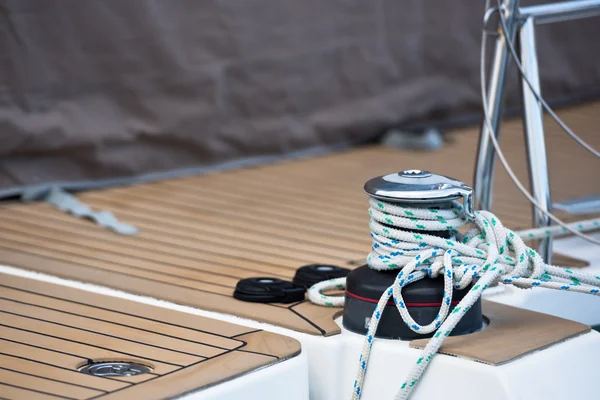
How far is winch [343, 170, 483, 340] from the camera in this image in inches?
58.8

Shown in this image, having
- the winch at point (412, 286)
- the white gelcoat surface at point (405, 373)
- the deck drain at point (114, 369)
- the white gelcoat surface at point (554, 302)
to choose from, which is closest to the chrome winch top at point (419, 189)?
the winch at point (412, 286)

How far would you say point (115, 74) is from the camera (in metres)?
2.89

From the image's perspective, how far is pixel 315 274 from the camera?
1847mm

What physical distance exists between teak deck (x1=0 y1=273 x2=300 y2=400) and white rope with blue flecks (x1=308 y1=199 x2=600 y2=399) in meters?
0.18

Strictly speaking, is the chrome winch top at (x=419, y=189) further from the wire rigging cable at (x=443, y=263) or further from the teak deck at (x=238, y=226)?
the teak deck at (x=238, y=226)

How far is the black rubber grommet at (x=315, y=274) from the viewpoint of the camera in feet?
6.00

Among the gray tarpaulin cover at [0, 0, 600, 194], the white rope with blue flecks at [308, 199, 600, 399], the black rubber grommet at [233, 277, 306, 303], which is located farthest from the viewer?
the gray tarpaulin cover at [0, 0, 600, 194]

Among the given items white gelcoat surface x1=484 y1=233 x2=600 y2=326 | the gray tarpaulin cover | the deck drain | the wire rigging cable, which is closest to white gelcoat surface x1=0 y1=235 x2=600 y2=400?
the wire rigging cable

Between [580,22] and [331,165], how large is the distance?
1.53 metres

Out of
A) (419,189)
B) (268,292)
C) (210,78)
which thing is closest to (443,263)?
(419,189)

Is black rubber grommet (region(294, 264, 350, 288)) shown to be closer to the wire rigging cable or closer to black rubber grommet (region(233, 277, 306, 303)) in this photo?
black rubber grommet (region(233, 277, 306, 303))

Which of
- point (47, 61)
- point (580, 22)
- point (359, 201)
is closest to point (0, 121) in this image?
point (47, 61)

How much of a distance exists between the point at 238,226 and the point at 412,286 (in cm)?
101

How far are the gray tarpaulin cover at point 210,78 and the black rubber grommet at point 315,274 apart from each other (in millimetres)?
1183
